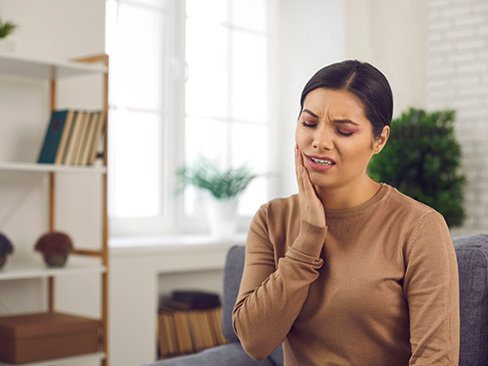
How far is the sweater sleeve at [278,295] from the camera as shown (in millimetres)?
1652

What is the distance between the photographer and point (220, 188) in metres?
4.45

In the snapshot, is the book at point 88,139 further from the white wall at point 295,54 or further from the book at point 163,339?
the white wall at point 295,54

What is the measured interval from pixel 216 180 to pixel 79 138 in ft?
4.44

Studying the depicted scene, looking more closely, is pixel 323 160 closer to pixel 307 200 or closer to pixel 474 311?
pixel 307 200

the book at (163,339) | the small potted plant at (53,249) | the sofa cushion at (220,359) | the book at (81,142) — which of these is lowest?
the book at (163,339)

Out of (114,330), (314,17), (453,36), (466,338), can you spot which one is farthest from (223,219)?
(466,338)

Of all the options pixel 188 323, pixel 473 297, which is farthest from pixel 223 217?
pixel 473 297

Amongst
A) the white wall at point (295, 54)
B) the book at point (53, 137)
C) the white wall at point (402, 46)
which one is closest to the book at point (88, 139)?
the book at point (53, 137)

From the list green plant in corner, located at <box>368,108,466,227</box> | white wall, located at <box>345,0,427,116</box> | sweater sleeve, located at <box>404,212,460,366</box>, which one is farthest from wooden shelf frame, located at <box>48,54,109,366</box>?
white wall, located at <box>345,0,427,116</box>

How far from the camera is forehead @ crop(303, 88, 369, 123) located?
1627 millimetres

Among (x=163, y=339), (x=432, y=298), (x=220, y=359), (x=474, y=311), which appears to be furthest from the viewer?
(x=163, y=339)

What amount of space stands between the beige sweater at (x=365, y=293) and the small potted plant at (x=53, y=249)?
5.13 ft

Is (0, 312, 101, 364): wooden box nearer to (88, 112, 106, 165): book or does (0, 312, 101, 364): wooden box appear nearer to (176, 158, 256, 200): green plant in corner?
(88, 112, 106, 165): book

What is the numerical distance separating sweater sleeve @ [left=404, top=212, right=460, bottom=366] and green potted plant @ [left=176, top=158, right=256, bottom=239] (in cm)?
285
